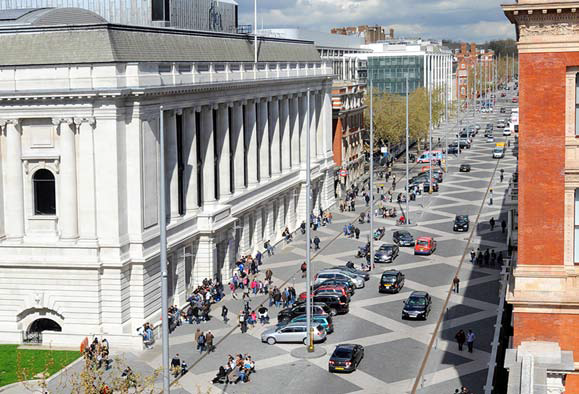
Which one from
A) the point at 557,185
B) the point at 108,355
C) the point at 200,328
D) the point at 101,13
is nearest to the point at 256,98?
the point at 101,13

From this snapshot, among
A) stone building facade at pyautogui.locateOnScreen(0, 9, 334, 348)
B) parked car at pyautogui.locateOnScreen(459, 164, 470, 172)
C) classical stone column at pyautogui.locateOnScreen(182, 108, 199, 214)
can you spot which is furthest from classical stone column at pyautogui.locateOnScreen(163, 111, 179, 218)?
parked car at pyautogui.locateOnScreen(459, 164, 470, 172)

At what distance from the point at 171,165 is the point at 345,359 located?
19.2 m

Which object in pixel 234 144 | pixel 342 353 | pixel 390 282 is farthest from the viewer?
pixel 234 144

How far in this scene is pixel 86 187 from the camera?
169ft

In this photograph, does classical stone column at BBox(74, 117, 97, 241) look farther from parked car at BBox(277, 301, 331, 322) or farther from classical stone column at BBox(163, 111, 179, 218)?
parked car at BBox(277, 301, 331, 322)

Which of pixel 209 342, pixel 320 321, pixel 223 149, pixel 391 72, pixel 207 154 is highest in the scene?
pixel 391 72

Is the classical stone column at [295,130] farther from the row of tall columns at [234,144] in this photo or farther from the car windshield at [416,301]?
the car windshield at [416,301]

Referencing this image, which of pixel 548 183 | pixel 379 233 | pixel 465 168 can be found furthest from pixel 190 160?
pixel 465 168

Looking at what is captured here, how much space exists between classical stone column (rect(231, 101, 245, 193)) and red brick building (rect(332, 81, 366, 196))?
33.4m

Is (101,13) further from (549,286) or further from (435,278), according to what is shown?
(549,286)

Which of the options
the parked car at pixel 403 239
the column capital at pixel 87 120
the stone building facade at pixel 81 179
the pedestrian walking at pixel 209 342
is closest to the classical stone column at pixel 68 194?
the stone building facade at pixel 81 179

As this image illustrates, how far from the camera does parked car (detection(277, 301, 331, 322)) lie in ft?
177

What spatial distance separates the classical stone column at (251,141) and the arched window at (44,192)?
82.1ft

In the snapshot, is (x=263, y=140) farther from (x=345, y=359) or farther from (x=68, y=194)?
(x=345, y=359)
